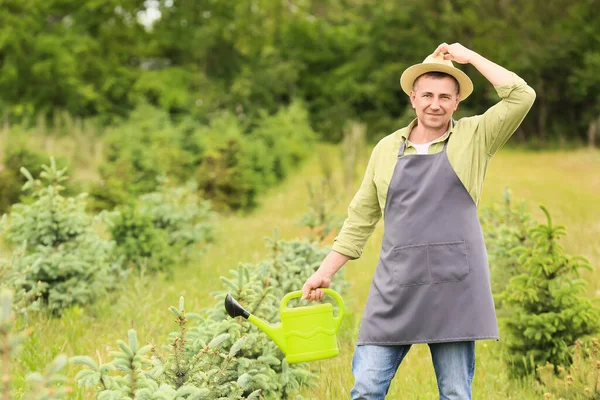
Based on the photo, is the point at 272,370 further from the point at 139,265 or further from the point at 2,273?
the point at 139,265

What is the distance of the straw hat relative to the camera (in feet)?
10.4

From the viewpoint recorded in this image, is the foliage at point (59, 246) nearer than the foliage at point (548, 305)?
No

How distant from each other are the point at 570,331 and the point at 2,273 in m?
3.18

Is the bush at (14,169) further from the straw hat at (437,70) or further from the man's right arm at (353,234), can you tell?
the straw hat at (437,70)

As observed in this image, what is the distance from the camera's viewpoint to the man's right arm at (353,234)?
3.33 metres

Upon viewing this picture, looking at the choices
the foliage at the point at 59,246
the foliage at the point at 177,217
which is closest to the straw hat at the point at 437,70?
the foliage at the point at 59,246

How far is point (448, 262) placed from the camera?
3084 mm

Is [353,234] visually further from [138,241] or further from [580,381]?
[138,241]

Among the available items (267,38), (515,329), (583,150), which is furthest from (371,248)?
(267,38)

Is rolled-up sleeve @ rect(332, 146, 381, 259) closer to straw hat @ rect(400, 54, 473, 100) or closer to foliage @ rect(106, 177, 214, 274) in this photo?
straw hat @ rect(400, 54, 473, 100)

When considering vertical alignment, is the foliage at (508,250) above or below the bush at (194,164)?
below

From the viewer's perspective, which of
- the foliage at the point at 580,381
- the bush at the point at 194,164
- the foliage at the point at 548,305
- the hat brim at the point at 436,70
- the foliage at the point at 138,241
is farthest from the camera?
the bush at the point at 194,164

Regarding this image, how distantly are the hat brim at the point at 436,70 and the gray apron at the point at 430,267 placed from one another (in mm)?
306

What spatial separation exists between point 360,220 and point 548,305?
171cm
